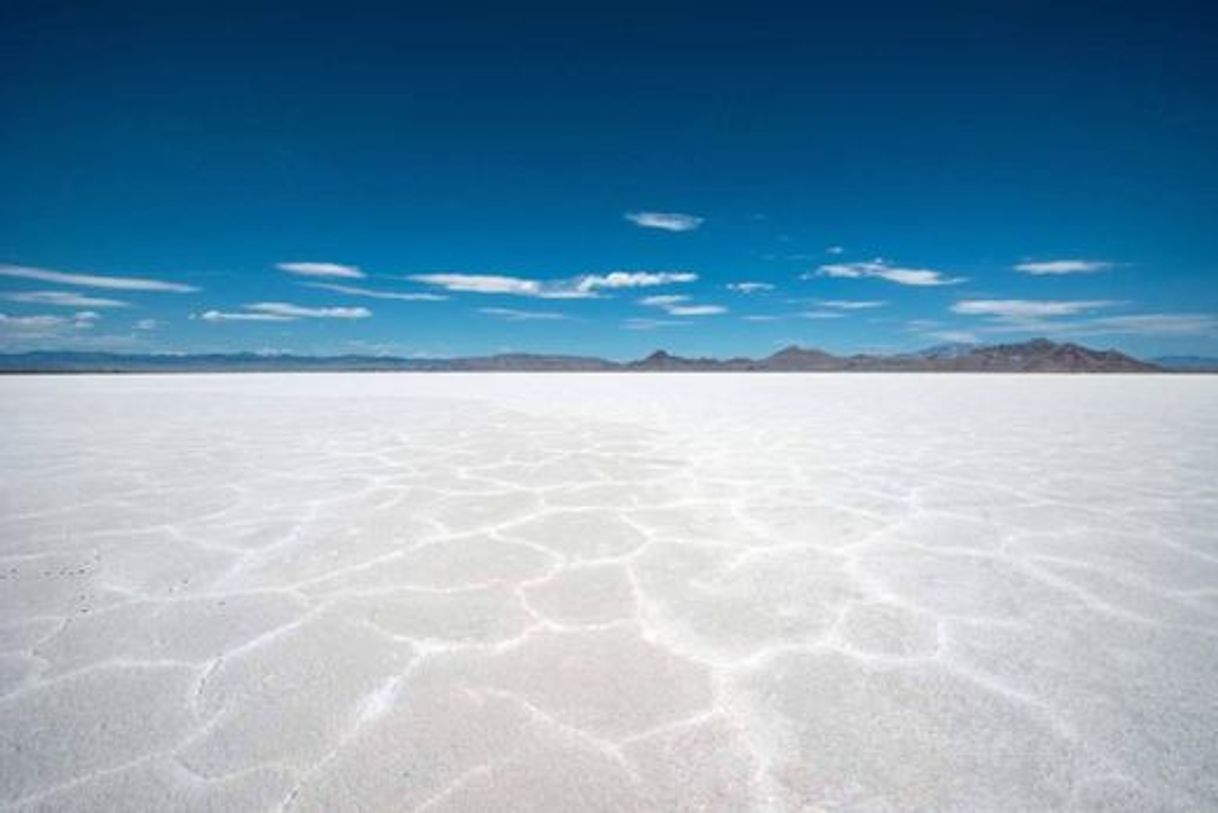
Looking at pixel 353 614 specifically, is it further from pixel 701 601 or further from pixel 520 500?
pixel 520 500

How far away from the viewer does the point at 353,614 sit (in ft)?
6.81

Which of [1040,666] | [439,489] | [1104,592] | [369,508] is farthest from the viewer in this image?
[439,489]

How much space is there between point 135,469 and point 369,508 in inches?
98.1

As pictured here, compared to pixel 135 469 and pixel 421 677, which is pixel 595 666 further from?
pixel 135 469

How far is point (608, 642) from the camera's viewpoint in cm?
188

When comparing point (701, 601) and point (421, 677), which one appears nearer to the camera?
point (421, 677)

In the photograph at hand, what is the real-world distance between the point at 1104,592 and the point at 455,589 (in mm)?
2444

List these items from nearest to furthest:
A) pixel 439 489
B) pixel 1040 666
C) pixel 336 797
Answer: pixel 336 797
pixel 1040 666
pixel 439 489

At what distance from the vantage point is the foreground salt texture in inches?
51.3

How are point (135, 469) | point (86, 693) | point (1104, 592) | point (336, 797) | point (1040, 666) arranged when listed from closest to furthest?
point (336, 797) → point (86, 693) → point (1040, 666) → point (1104, 592) → point (135, 469)

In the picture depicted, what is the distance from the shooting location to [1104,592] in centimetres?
225

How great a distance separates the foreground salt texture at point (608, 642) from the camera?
1.30 metres

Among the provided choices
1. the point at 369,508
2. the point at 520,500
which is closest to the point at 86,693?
the point at 369,508

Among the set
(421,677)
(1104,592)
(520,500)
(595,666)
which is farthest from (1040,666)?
(520,500)
